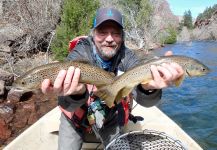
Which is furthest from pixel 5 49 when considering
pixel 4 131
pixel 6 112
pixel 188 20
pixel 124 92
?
pixel 188 20

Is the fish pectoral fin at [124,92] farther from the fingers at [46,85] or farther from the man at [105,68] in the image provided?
the fingers at [46,85]

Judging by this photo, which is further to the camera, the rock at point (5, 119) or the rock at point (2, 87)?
the rock at point (2, 87)

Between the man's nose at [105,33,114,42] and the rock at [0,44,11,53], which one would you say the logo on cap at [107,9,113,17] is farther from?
the rock at [0,44,11,53]

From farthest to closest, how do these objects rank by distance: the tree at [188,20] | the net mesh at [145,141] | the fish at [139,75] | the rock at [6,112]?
the tree at [188,20] < the rock at [6,112] < the net mesh at [145,141] < the fish at [139,75]

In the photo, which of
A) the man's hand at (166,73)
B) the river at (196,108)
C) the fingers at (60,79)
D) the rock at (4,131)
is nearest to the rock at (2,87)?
the rock at (4,131)

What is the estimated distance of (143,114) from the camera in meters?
5.75

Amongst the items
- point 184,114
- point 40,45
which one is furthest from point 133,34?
point 184,114

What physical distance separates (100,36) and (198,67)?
108cm

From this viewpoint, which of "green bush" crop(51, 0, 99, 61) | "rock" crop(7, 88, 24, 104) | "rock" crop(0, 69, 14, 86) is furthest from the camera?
"green bush" crop(51, 0, 99, 61)

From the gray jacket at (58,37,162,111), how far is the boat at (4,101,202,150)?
51.5 inches

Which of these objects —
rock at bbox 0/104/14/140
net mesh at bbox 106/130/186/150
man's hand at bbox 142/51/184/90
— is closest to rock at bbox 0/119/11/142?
rock at bbox 0/104/14/140

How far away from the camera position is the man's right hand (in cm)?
296

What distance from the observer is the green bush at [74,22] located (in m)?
19.0

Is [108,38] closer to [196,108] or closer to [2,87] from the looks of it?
[196,108]
